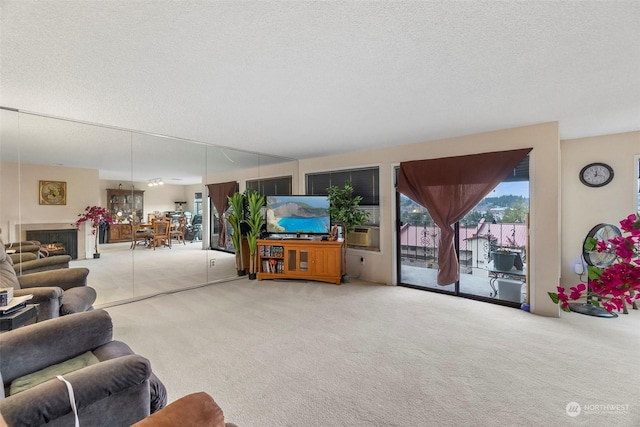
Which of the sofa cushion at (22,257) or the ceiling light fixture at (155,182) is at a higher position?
the ceiling light fixture at (155,182)

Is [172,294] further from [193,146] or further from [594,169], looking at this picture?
[594,169]

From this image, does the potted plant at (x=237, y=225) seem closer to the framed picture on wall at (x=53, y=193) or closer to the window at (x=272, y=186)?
the window at (x=272, y=186)

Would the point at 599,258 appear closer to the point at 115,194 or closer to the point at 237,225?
the point at 237,225

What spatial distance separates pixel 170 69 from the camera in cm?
209

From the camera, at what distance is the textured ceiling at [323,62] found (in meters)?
1.51

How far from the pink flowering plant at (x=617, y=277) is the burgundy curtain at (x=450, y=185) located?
3196mm

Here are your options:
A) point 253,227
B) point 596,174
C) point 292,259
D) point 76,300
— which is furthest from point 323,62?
point 596,174

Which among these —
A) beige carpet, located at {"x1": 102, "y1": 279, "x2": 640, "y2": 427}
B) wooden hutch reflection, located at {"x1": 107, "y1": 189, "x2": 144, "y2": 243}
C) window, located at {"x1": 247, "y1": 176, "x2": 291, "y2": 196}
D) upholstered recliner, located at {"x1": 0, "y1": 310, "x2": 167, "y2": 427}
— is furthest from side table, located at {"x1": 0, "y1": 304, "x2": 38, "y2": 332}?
window, located at {"x1": 247, "y1": 176, "x2": 291, "y2": 196}

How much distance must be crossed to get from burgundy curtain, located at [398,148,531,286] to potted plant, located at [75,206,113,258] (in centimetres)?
442

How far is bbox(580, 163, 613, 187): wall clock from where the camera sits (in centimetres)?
389

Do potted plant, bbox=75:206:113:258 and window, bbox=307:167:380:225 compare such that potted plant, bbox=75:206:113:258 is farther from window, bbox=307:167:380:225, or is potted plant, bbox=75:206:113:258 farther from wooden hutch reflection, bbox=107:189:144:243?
window, bbox=307:167:380:225

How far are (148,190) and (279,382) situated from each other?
3.74 meters

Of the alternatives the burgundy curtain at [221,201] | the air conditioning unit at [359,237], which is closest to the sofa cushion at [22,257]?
the burgundy curtain at [221,201]

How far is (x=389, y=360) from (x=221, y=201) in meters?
4.19
